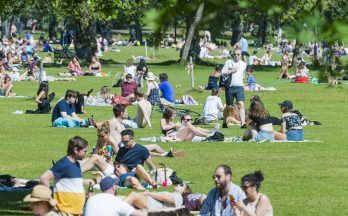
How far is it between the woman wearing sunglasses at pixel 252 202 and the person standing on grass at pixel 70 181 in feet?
7.32

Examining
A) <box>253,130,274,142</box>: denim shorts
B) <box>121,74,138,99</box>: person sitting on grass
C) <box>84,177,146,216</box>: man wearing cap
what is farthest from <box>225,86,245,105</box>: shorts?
<box>84,177,146,216</box>: man wearing cap

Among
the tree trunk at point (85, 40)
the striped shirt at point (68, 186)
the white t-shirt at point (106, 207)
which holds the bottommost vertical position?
the tree trunk at point (85, 40)

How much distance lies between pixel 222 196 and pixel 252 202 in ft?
1.43

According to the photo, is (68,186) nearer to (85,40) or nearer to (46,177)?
(46,177)

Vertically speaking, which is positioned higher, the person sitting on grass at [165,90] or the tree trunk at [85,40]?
the person sitting on grass at [165,90]

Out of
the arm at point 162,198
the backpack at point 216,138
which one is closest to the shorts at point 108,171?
the arm at point 162,198

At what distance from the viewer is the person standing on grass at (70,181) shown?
47.9 feet

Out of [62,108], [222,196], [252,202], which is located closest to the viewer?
[252,202]

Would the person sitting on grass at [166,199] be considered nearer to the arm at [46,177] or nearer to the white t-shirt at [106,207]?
the arm at [46,177]

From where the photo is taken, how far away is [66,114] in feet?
99.5

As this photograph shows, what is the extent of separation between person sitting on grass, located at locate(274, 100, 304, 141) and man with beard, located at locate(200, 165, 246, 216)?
1198 centimetres

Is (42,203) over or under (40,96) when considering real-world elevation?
over

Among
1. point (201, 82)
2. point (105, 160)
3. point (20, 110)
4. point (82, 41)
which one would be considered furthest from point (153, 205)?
point (82, 41)

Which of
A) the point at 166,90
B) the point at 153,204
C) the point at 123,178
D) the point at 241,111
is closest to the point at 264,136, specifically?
the point at 241,111
